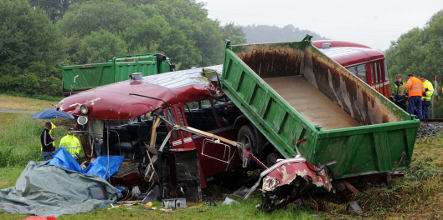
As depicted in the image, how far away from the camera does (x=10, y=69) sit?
134 feet

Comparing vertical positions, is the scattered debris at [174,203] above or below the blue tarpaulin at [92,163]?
below

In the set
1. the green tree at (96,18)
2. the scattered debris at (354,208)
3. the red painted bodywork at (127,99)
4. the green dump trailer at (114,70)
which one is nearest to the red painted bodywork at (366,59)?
the green dump trailer at (114,70)

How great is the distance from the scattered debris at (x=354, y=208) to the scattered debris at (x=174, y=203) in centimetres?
267

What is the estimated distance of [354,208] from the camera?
6910 mm

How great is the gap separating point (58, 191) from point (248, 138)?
3.49 m

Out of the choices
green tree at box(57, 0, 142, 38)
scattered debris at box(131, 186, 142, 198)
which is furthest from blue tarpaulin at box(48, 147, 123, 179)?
green tree at box(57, 0, 142, 38)

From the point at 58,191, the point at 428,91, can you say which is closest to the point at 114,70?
the point at 58,191

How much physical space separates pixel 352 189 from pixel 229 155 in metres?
2.47

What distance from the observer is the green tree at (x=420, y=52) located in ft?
127

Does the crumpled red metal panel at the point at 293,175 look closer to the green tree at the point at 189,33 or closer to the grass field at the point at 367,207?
the grass field at the point at 367,207

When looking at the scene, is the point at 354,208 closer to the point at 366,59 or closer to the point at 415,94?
the point at 366,59

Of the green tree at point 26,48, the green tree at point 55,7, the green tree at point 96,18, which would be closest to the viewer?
the green tree at point 26,48

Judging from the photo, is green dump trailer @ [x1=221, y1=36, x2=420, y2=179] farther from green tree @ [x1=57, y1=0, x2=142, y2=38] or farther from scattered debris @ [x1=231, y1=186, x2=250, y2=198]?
green tree @ [x1=57, y1=0, x2=142, y2=38]

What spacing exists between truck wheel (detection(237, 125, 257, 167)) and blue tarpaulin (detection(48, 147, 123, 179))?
237 centimetres
